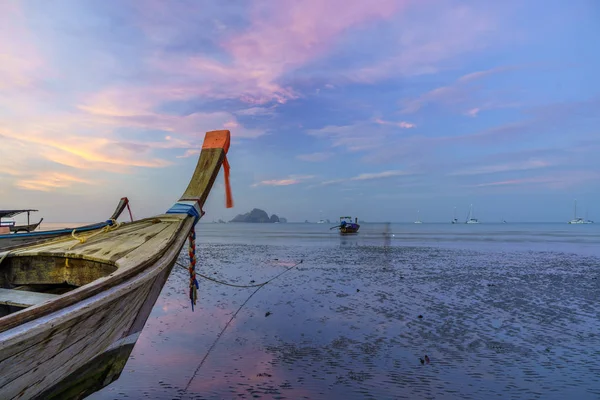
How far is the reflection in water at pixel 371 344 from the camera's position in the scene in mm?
6754

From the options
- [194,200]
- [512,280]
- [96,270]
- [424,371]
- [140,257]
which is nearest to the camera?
[140,257]

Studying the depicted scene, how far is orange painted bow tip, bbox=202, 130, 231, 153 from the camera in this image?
21.3ft

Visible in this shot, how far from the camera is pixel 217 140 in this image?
6.58m

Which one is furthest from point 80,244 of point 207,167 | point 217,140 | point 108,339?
point 217,140

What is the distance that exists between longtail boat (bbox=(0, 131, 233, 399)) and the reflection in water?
225cm

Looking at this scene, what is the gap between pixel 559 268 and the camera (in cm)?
2512

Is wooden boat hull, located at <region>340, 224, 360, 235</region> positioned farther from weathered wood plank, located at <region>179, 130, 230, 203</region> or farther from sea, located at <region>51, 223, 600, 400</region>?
weathered wood plank, located at <region>179, 130, 230, 203</region>

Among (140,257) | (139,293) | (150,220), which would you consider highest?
(150,220)

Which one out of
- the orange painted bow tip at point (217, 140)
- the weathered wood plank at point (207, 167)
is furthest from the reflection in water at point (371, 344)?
the orange painted bow tip at point (217, 140)

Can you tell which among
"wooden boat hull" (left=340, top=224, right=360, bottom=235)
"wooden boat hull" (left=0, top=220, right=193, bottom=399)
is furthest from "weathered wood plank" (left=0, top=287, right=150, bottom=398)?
"wooden boat hull" (left=340, top=224, right=360, bottom=235)

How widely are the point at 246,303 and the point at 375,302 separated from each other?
4955mm

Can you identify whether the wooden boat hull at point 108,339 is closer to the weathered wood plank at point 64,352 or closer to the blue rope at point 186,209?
the weathered wood plank at point 64,352

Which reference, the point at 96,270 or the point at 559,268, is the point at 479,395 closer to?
the point at 96,270

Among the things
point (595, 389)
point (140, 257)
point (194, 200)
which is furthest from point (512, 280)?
point (140, 257)
